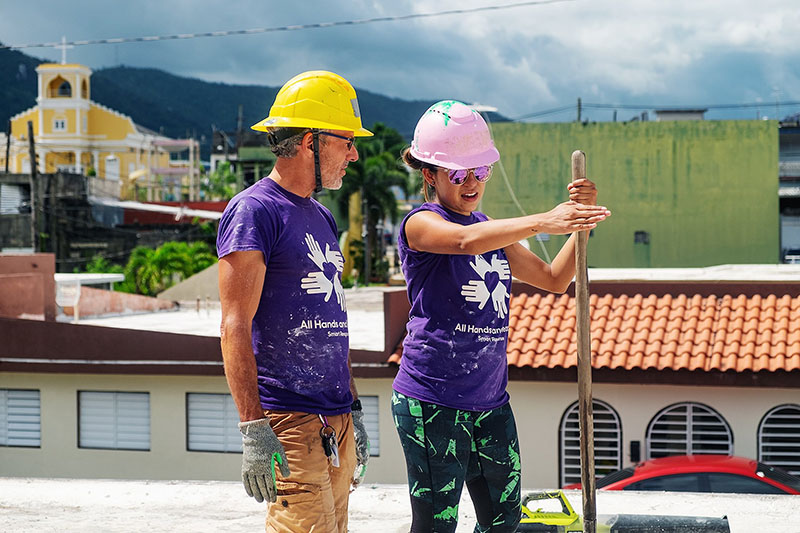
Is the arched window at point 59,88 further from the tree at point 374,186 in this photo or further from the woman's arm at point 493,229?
the woman's arm at point 493,229

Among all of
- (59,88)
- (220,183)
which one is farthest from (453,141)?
(59,88)

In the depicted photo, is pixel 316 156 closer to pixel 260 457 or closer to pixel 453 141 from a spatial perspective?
pixel 453 141

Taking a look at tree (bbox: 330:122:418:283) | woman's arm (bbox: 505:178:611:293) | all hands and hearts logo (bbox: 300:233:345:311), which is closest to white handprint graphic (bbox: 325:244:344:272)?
all hands and hearts logo (bbox: 300:233:345:311)

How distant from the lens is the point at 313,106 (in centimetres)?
368

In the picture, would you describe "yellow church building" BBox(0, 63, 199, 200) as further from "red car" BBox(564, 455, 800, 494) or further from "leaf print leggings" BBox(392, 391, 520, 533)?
"leaf print leggings" BBox(392, 391, 520, 533)

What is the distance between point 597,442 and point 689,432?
133cm

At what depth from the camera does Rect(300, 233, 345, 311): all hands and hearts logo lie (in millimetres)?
3590

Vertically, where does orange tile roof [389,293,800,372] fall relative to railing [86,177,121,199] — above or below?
Result: below

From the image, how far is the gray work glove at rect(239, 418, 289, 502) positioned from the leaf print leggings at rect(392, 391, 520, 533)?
0.64m

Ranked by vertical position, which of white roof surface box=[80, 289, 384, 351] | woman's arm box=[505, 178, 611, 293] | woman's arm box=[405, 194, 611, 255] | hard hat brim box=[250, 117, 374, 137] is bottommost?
white roof surface box=[80, 289, 384, 351]

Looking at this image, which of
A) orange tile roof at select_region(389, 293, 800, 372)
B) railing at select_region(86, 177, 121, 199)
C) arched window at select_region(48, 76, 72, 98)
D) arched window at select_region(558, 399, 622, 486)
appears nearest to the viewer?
orange tile roof at select_region(389, 293, 800, 372)

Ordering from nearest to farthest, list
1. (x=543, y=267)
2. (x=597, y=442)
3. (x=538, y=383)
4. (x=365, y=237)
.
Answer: (x=543, y=267) → (x=538, y=383) → (x=597, y=442) → (x=365, y=237)

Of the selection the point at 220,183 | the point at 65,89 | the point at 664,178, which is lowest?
the point at 664,178

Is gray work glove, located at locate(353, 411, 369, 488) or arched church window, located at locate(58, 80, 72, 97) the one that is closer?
gray work glove, located at locate(353, 411, 369, 488)
